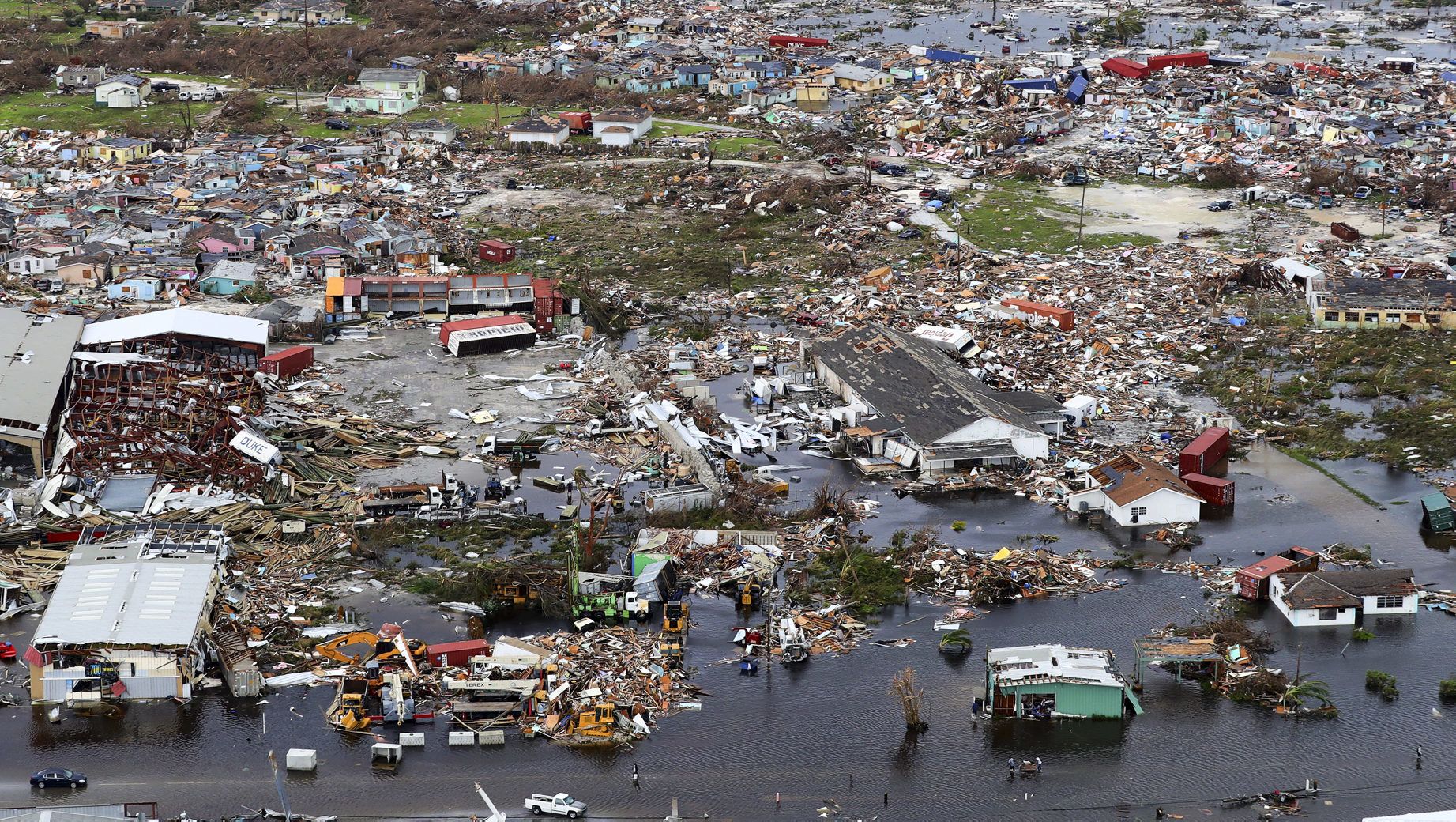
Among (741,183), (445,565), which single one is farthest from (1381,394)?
(741,183)

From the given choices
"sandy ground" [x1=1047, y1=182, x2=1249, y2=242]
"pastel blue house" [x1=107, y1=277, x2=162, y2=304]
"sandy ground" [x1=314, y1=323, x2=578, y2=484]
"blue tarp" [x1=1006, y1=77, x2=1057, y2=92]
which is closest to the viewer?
"sandy ground" [x1=314, y1=323, x2=578, y2=484]

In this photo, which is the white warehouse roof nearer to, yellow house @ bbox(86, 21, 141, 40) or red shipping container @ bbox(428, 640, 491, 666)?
red shipping container @ bbox(428, 640, 491, 666)

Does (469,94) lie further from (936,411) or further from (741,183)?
(936,411)

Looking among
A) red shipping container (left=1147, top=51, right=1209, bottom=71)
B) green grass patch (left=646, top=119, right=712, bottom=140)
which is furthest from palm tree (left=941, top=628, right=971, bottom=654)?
red shipping container (left=1147, top=51, right=1209, bottom=71)

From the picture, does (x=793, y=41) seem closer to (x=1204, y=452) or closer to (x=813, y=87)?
(x=813, y=87)

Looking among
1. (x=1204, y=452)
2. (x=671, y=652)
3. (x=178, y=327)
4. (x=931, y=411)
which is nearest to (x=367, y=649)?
(x=671, y=652)

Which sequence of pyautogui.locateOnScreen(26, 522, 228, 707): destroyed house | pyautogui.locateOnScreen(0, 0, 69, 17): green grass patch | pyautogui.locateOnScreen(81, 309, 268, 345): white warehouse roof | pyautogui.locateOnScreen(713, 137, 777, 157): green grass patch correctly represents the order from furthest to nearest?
pyautogui.locateOnScreen(0, 0, 69, 17): green grass patch < pyautogui.locateOnScreen(713, 137, 777, 157): green grass patch < pyautogui.locateOnScreen(81, 309, 268, 345): white warehouse roof < pyautogui.locateOnScreen(26, 522, 228, 707): destroyed house

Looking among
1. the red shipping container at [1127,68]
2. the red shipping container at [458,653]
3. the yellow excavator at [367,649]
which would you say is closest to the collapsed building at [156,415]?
the yellow excavator at [367,649]
